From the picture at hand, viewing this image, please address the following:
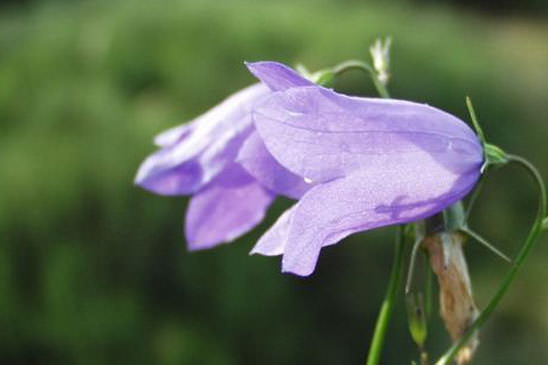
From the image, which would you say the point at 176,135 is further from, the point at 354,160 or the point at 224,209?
the point at 354,160

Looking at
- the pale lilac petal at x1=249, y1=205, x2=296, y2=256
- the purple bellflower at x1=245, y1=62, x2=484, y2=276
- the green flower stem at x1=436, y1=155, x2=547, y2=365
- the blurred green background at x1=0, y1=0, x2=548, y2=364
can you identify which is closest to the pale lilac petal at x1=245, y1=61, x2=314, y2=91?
the purple bellflower at x1=245, y1=62, x2=484, y2=276

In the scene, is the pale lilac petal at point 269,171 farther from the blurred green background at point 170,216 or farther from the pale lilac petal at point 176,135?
the blurred green background at point 170,216

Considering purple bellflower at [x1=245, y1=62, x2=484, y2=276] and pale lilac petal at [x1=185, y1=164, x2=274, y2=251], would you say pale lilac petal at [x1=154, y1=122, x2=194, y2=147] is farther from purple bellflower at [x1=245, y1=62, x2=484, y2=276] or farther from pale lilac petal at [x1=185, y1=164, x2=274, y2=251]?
purple bellflower at [x1=245, y1=62, x2=484, y2=276]

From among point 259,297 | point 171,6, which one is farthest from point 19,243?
point 171,6

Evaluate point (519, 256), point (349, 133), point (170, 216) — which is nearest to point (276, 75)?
point (349, 133)

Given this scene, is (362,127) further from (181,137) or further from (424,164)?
(181,137)

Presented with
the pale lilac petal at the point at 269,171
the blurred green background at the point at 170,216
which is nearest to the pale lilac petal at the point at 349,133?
the pale lilac petal at the point at 269,171
